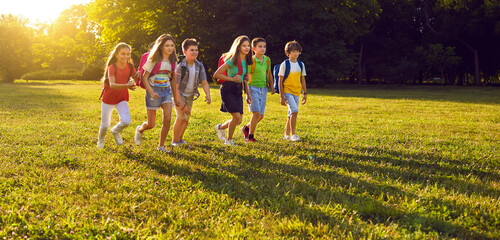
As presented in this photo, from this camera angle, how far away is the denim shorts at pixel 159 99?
6309 millimetres

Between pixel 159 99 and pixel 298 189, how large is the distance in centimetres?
305

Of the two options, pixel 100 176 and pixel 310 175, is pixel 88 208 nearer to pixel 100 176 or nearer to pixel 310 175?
pixel 100 176

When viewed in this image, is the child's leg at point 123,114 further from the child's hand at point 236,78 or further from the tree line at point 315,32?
the tree line at point 315,32

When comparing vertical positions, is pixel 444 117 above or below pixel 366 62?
below

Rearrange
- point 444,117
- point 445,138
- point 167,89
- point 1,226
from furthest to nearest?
point 444,117 < point 445,138 < point 167,89 < point 1,226

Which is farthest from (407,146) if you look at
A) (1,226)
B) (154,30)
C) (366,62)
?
(366,62)

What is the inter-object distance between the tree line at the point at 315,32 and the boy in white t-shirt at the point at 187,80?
2424 centimetres

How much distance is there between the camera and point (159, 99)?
20.8ft

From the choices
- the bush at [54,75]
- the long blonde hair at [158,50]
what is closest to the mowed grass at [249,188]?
the long blonde hair at [158,50]

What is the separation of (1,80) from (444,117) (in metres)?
50.1

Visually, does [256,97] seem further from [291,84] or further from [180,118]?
[180,118]

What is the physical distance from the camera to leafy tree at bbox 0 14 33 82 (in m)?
44.2

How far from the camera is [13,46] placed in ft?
148

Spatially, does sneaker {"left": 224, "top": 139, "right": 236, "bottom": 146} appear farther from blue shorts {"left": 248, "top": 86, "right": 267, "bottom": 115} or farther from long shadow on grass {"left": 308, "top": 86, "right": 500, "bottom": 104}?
long shadow on grass {"left": 308, "top": 86, "right": 500, "bottom": 104}
